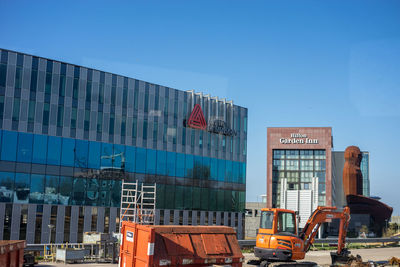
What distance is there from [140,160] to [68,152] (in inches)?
327

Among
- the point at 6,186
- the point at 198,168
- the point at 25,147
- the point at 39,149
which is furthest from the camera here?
the point at 198,168

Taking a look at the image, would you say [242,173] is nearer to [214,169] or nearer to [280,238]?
[214,169]

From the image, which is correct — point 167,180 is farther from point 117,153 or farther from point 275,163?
point 275,163

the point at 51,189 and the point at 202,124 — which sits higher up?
the point at 202,124

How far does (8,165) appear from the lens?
40.1 metres

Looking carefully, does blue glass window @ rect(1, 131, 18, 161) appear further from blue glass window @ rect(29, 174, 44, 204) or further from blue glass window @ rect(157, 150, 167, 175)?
blue glass window @ rect(157, 150, 167, 175)

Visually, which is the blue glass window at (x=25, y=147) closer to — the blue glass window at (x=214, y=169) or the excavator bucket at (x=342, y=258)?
the blue glass window at (x=214, y=169)

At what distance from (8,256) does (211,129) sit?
42308 mm

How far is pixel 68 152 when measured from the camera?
43.8 m

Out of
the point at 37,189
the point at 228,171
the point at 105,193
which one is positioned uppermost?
the point at 228,171

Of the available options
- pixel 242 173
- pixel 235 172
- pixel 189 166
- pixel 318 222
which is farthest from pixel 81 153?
pixel 318 222

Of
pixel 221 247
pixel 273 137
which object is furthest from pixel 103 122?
pixel 273 137

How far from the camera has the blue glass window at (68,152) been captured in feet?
143

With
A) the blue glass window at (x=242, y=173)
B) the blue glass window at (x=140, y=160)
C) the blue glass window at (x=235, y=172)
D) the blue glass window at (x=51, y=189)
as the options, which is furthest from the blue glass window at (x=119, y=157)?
the blue glass window at (x=242, y=173)
